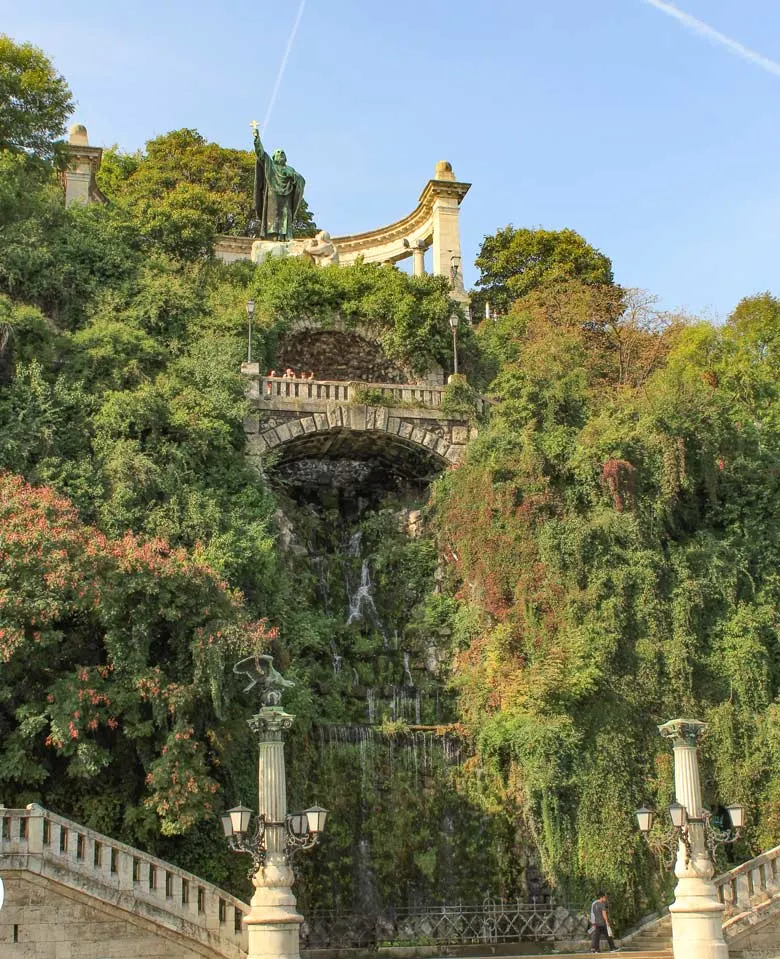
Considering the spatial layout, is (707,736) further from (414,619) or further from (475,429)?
A: (475,429)

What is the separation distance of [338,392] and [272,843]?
43.3 feet

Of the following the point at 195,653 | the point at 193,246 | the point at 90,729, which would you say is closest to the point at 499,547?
the point at 195,653

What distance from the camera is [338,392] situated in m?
26.9

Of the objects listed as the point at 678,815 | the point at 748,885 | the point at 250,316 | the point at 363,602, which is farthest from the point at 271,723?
the point at 250,316

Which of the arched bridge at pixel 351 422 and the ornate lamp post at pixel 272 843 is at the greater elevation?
the arched bridge at pixel 351 422

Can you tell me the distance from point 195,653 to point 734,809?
8.02 metres

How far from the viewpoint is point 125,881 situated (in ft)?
53.0

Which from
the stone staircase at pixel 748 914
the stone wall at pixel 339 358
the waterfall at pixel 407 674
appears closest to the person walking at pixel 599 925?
the stone staircase at pixel 748 914

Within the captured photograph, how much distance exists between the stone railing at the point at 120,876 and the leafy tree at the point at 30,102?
20.0 meters

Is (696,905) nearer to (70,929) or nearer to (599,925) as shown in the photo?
(599,925)

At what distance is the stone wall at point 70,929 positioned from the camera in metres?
15.6

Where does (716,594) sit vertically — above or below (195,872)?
above

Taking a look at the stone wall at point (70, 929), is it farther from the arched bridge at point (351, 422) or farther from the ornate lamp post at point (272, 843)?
the arched bridge at point (351, 422)

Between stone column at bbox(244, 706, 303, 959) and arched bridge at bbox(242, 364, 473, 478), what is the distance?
10680 millimetres
